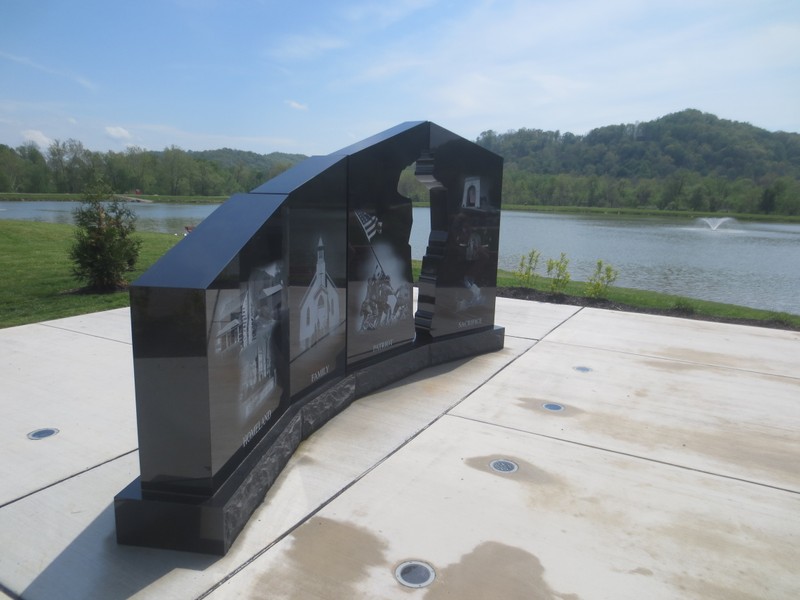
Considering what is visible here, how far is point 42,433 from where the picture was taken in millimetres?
4297

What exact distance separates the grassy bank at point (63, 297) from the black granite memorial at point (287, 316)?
517 centimetres

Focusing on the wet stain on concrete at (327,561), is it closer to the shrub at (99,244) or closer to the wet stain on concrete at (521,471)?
the wet stain on concrete at (521,471)

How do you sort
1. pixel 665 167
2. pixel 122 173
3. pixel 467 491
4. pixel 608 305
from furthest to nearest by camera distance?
pixel 665 167 < pixel 122 173 < pixel 608 305 < pixel 467 491

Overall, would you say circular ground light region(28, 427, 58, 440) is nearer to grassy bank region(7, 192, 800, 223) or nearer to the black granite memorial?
the black granite memorial

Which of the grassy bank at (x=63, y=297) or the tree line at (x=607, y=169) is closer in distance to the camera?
the grassy bank at (x=63, y=297)

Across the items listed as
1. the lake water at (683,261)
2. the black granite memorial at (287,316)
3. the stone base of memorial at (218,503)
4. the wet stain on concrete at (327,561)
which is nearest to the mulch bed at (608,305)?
the lake water at (683,261)

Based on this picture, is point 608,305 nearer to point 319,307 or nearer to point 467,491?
point 319,307

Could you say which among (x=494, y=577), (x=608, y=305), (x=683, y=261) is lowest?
(x=494, y=577)

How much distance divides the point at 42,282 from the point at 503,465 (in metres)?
10.2

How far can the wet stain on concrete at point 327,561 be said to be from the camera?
2668 millimetres

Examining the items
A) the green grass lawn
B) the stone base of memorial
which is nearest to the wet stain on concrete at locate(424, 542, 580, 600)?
the stone base of memorial

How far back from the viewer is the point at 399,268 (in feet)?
18.7

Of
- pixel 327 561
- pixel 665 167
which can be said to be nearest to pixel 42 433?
pixel 327 561

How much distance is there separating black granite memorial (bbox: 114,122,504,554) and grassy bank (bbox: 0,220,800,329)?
517 cm
